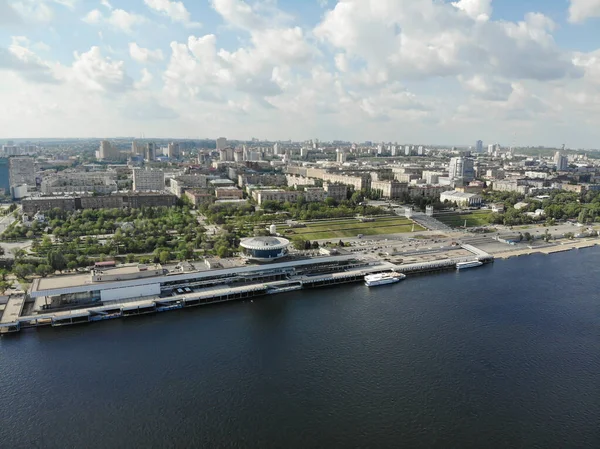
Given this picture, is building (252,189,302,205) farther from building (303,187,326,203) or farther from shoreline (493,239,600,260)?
shoreline (493,239,600,260)

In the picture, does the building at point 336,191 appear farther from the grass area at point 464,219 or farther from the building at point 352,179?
the grass area at point 464,219

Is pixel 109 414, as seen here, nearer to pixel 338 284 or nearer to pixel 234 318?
pixel 234 318

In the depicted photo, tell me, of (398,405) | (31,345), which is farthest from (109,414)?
(398,405)

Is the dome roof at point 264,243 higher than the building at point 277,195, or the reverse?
the building at point 277,195

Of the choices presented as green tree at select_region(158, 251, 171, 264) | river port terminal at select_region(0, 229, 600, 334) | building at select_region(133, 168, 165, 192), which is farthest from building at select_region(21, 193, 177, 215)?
river port terminal at select_region(0, 229, 600, 334)

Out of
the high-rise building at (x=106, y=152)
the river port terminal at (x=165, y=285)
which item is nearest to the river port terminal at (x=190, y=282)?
the river port terminal at (x=165, y=285)

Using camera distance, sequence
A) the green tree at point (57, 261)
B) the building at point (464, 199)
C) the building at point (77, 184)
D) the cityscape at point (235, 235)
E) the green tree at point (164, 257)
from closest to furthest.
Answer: the cityscape at point (235, 235)
the green tree at point (57, 261)
the green tree at point (164, 257)
the building at point (464, 199)
the building at point (77, 184)

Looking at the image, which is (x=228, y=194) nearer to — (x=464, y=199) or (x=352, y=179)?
(x=352, y=179)
